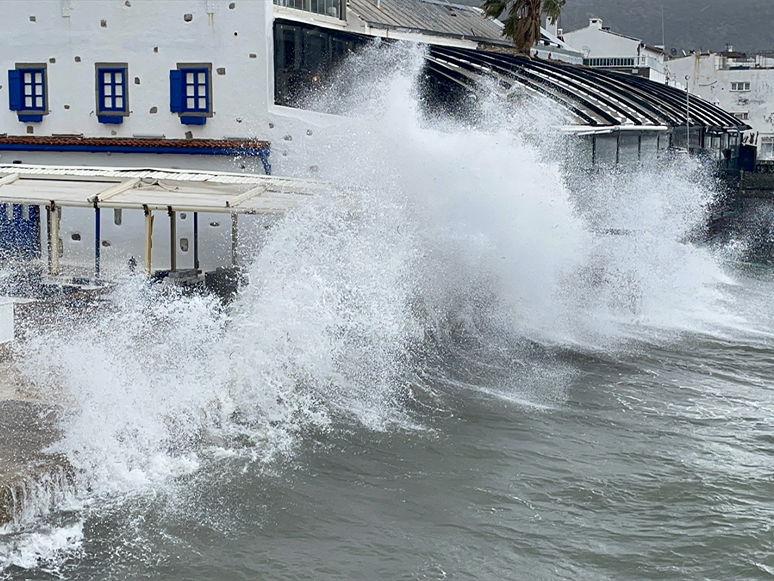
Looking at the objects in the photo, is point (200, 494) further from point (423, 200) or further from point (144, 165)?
point (144, 165)

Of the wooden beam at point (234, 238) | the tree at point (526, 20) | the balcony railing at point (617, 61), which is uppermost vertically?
the balcony railing at point (617, 61)

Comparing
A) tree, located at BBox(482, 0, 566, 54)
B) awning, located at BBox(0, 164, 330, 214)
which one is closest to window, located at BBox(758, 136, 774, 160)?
tree, located at BBox(482, 0, 566, 54)

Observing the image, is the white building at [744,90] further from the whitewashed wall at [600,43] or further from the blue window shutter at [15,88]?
the blue window shutter at [15,88]

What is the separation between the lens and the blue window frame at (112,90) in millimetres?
23938

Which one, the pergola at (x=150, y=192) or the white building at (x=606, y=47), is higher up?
the white building at (x=606, y=47)

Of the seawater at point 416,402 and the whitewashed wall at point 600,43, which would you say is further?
the whitewashed wall at point 600,43

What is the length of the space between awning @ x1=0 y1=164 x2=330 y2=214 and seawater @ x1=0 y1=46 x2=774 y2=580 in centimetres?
110

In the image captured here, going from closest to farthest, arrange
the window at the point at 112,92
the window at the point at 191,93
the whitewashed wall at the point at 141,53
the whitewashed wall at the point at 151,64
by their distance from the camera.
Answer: the whitewashed wall at the point at 151,64
the whitewashed wall at the point at 141,53
the window at the point at 191,93
the window at the point at 112,92

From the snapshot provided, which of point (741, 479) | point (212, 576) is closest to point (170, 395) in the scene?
point (212, 576)

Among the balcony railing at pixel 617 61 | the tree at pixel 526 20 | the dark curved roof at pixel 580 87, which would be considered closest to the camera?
the dark curved roof at pixel 580 87

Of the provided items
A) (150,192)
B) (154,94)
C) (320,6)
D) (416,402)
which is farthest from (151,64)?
(416,402)

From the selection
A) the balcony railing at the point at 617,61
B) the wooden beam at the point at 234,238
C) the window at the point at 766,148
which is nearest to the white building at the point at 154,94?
the wooden beam at the point at 234,238

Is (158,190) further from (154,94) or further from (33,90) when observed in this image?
(33,90)

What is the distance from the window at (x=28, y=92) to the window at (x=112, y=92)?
147cm
